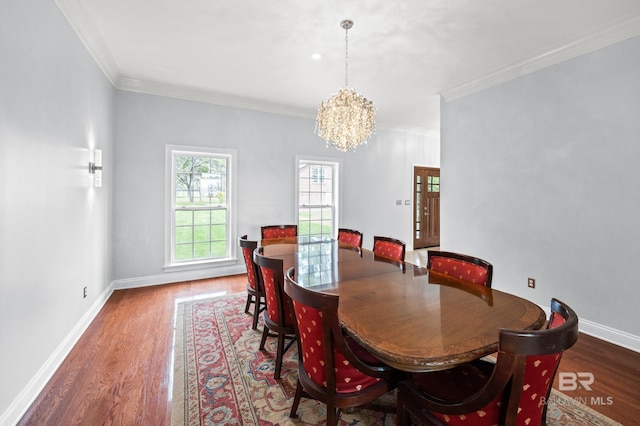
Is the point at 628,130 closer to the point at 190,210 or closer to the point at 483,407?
the point at 483,407

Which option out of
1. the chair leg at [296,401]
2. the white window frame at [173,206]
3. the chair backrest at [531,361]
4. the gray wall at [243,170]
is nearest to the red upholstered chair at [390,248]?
the chair leg at [296,401]

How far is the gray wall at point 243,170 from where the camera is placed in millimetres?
4074

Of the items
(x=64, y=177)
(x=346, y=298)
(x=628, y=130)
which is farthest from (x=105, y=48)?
(x=628, y=130)

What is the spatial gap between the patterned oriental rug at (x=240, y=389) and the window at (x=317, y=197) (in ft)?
9.26

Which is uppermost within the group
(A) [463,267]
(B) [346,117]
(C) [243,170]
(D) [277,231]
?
(B) [346,117]

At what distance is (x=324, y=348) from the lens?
129cm

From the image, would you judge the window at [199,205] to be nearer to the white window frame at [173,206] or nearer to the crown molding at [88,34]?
the white window frame at [173,206]

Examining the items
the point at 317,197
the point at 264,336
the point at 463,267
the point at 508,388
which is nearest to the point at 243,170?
the point at 317,197

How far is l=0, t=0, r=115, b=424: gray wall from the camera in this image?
5.41 feet

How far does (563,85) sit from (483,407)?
3.51 metres

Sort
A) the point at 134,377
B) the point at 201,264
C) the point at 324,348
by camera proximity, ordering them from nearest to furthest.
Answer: the point at 324,348 → the point at 134,377 → the point at 201,264

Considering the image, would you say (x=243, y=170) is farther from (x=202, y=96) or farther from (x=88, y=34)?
(x=88, y=34)

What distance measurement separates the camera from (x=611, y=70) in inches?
107

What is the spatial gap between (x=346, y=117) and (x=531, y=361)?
2.42 m
